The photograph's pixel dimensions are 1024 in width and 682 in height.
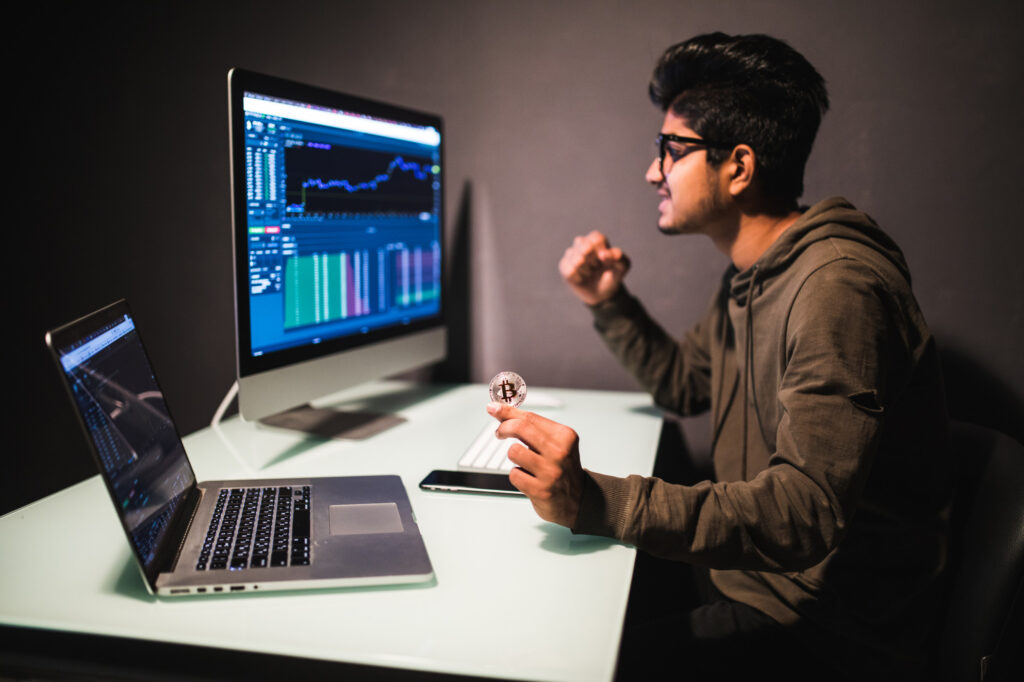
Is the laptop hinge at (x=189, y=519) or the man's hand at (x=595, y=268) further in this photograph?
the man's hand at (x=595, y=268)

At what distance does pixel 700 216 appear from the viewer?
4.45 feet

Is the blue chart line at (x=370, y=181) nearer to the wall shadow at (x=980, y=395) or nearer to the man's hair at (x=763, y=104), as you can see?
the man's hair at (x=763, y=104)

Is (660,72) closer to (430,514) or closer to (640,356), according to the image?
(640,356)

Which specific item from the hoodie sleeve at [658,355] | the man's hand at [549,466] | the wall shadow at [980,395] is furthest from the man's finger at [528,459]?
the wall shadow at [980,395]

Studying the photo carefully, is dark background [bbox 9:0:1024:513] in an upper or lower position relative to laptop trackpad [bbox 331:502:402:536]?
upper

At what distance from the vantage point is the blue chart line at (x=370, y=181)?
127 centimetres

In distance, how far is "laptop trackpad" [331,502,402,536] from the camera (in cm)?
92

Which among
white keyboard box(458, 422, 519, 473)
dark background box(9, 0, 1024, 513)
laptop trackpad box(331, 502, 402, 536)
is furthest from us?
dark background box(9, 0, 1024, 513)

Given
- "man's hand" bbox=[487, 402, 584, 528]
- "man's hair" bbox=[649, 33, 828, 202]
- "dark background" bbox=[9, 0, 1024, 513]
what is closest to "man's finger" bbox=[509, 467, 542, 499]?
"man's hand" bbox=[487, 402, 584, 528]

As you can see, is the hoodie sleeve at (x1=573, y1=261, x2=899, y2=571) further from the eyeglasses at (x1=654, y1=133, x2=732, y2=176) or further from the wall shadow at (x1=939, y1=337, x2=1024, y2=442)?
the wall shadow at (x1=939, y1=337, x2=1024, y2=442)

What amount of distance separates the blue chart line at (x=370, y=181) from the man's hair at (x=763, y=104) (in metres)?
0.61

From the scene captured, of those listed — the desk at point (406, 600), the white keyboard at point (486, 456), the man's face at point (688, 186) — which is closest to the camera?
the desk at point (406, 600)

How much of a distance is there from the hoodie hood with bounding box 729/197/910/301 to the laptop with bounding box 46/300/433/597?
27.2 inches

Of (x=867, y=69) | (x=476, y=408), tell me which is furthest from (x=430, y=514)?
(x=867, y=69)
